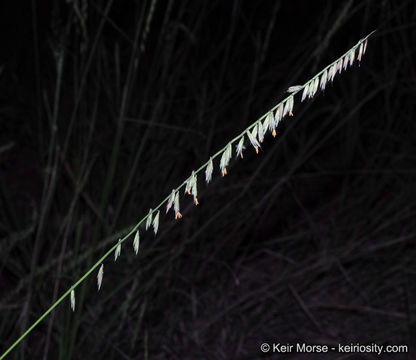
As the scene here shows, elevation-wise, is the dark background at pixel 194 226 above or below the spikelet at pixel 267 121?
above

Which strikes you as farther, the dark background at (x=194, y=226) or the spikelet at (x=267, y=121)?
the dark background at (x=194, y=226)

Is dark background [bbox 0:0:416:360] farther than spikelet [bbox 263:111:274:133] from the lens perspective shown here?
Yes

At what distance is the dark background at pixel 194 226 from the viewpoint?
102 cm

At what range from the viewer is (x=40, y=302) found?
3.77 feet

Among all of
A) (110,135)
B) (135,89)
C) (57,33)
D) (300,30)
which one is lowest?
(57,33)

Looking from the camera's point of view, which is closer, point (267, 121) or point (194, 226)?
point (267, 121)

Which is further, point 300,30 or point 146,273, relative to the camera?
point 300,30

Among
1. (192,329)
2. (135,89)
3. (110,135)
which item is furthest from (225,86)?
(192,329)

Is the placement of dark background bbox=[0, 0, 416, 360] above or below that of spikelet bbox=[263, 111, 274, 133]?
above

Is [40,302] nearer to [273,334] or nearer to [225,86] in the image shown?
[273,334]

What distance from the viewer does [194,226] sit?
1351mm

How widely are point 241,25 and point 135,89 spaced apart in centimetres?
85

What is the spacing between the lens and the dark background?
3.36 ft

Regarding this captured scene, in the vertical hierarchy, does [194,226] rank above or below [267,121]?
above
